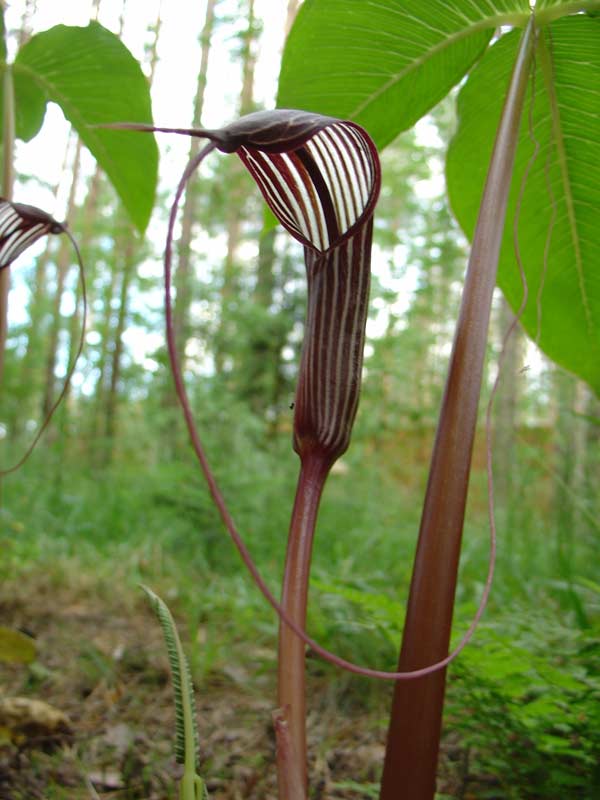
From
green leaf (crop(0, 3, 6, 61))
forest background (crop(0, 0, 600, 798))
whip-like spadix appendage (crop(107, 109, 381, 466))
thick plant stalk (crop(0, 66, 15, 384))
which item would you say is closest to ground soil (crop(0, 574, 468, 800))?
forest background (crop(0, 0, 600, 798))

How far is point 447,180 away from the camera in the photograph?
125 cm

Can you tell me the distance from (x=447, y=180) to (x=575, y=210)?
0.24 metres

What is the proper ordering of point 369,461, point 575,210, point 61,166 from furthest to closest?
point 61,166
point 369,461
point 575,210

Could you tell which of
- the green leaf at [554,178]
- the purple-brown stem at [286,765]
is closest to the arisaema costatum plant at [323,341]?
the purple-brown stem at [286,765]

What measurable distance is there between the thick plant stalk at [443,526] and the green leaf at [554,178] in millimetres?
155

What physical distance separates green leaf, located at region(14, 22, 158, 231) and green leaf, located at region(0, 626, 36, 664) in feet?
A: 2.80

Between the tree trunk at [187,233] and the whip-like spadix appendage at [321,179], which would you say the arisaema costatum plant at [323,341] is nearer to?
the whip-like spadix appendage at [321,179]

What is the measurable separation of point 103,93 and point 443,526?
1.24m

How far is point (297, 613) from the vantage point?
0.72m

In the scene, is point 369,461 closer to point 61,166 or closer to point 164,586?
point 164,586

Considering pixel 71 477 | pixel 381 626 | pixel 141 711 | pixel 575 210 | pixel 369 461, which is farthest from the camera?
pixel 71 477

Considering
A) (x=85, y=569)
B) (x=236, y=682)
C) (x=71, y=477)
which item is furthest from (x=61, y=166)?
(x=236, y=682)

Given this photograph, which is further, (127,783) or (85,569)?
(85,569)

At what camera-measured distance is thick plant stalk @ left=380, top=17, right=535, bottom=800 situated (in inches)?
28.5
